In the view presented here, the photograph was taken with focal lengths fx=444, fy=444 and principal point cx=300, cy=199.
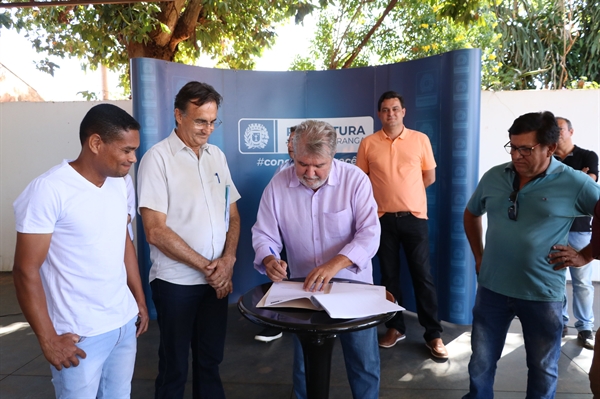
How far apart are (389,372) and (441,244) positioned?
53.0 inches

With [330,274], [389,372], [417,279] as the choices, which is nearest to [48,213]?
[330,274]

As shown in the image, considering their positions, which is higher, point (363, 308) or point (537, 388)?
point (363, 308)

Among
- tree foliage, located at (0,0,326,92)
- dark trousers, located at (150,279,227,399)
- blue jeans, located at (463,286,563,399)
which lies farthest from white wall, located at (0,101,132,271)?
blue jeans, located at (463,286,563,399)

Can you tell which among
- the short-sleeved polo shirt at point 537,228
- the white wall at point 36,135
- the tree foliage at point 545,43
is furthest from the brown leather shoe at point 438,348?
the tree foliage at point 545,43

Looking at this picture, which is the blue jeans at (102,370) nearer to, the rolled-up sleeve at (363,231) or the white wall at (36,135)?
the rolled-up sleeve at (363,231)

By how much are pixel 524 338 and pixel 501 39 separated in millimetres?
11494

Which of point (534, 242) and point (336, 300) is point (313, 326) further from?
point (534, 242)

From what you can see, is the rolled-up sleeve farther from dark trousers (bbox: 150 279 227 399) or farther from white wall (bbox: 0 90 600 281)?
white wall (bbox: 0 90 600 281)

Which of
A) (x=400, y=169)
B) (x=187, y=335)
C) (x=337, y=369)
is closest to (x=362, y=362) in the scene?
(x=187, y=335)

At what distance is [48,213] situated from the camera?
4.83 feet

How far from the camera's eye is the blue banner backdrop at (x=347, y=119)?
3.83m

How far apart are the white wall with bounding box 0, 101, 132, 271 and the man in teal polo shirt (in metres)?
5.33

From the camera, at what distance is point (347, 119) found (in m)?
4.51

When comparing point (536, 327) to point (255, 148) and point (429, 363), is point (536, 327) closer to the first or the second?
point (429, 363)
